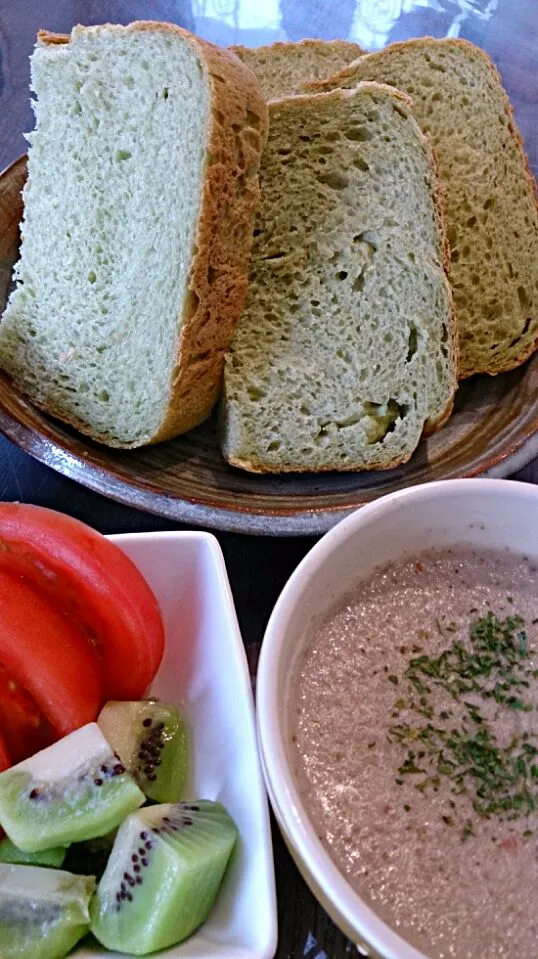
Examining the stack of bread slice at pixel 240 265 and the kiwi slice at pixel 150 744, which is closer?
the kiwi slice at pixel 150 744

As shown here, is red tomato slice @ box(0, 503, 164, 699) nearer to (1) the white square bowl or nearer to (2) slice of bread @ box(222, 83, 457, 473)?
(1) the white square bowl

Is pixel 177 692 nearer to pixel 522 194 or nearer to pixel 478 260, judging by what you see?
pixel 478 260

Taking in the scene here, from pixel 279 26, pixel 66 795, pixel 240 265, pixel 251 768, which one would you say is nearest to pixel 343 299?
pixel 240 265

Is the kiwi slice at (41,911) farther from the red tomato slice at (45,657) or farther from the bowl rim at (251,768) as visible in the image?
the red tomato slice at (45,657)

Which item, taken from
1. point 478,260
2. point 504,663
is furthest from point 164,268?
point 504,663

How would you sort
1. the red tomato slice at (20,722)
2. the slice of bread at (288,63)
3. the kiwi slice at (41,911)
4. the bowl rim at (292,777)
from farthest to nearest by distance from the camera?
the slice of bread at (288,63), the red tomato slice at (20,722), the kiwi slice at (41,911), the bowl rim at (292,777)

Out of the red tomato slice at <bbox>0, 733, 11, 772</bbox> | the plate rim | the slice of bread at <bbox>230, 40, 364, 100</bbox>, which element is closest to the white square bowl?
the plate rim

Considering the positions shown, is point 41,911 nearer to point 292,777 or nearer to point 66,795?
point 66,795

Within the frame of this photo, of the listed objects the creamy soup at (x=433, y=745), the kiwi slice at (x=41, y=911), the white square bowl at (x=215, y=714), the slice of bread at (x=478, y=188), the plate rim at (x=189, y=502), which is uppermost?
the slice of bread at (x=478, y=188)

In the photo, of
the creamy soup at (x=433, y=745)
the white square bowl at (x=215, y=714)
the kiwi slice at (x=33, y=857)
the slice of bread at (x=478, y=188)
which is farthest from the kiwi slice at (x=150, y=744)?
the slice of bread at (x=478, y=188)
